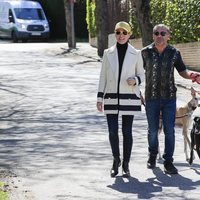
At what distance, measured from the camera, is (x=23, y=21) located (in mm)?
41312

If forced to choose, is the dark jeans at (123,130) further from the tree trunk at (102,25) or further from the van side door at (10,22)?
the van side door at (10,22)

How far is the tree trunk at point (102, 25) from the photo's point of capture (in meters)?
28.3

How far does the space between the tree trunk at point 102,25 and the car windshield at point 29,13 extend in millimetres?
14083

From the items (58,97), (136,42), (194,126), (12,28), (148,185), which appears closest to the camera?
(148,185)

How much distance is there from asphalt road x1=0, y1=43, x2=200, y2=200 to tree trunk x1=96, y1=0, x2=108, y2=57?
8.27 metres

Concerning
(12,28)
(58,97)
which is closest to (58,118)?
(58,97)

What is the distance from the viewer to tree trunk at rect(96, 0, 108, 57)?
2831 cm

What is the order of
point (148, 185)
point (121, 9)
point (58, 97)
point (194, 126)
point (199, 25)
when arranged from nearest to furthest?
point (148, 185)
point (194, 126)
point (58, 97)
point (199, 25)
point (121, 9)

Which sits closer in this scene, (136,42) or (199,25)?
(199,25)

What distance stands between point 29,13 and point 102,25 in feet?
48.8

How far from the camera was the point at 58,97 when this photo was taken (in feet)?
52.0

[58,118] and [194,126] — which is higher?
[194,126]

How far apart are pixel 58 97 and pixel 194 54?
685 centimetres

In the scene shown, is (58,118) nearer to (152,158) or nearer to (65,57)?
(152,158)
